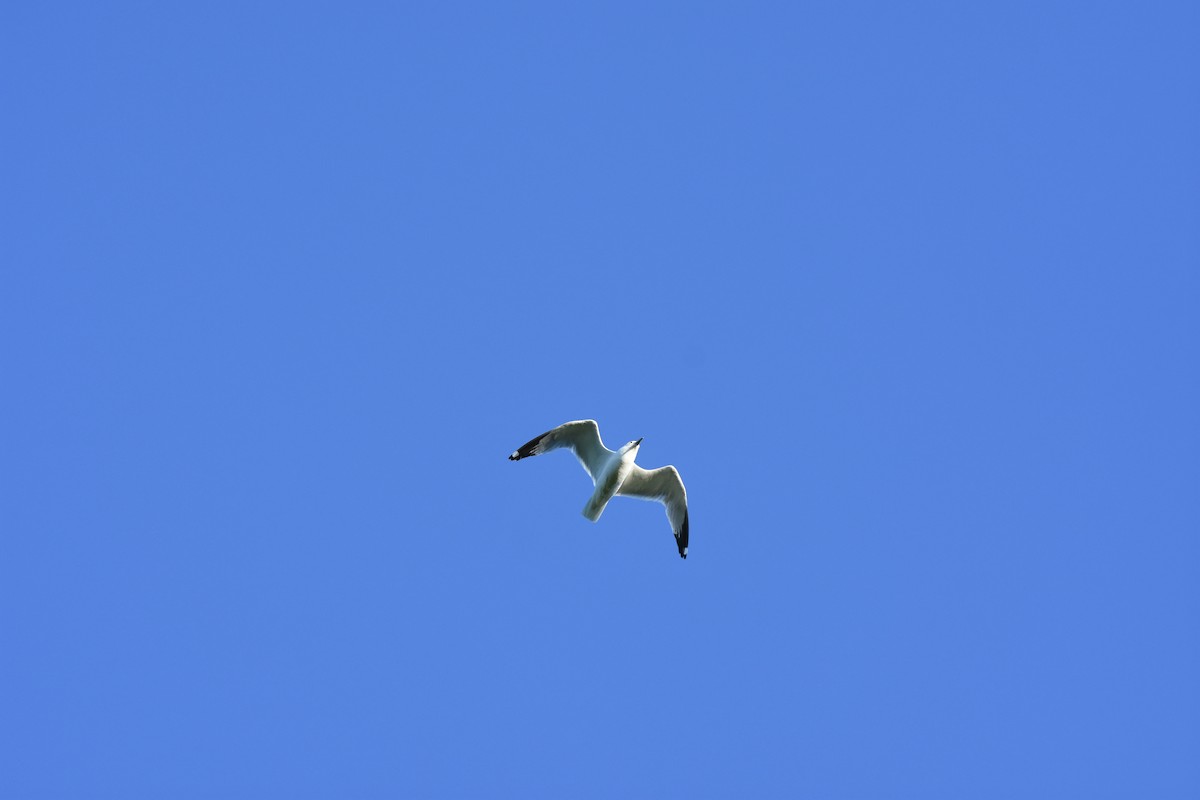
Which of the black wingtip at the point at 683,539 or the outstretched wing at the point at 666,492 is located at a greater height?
the outstretched wing at the point at 666,492

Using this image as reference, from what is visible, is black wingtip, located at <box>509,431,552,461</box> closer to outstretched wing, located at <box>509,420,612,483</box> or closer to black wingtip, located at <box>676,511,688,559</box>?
outstretched wing, located at <box>509,420,612,483</box>

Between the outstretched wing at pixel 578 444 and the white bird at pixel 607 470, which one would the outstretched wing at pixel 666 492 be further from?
the outstretched wing at pixel 578 444

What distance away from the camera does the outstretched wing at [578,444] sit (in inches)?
739

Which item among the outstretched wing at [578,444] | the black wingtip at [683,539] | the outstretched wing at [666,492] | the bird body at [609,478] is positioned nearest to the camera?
the bird body at [609,478]

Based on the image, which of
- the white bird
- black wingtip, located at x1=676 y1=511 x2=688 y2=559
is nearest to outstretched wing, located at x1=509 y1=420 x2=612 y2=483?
the white bird

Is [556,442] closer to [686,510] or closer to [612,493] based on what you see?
[612,493]

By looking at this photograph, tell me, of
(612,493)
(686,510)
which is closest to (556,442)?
(612,493)

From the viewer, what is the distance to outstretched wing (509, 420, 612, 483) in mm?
18781

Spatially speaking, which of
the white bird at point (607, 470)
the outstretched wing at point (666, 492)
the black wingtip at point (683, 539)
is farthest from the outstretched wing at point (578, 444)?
the black wingtip at point (683, 539)

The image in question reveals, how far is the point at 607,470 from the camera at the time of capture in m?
18.6

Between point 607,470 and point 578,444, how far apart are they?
975mm

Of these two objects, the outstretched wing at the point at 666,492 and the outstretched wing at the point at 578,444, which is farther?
the outstretched wing at the point at 666,492

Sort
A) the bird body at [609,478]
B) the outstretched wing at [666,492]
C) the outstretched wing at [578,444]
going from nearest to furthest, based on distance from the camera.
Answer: the bird body at [609,478]
the outstretched wing at [578,444]
the outstretched wing at [666,492]

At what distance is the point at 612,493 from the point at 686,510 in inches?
87.9
